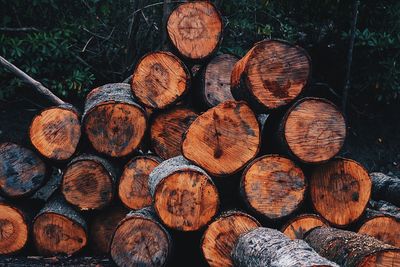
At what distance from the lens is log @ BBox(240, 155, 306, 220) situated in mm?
3703

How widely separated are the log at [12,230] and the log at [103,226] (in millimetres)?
530

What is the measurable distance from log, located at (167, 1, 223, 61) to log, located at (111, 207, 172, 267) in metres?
1.45

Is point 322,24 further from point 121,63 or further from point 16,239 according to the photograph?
point 16,239

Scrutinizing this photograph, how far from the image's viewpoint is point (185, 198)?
3775 millimetres

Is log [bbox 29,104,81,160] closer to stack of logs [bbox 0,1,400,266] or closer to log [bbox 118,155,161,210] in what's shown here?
stack of logs [bbox 0,1,400,266]

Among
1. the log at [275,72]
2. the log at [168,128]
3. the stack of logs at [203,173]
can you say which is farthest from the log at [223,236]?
the log at [168,128]

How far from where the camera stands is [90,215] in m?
4.64

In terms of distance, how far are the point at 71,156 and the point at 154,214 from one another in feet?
3.21

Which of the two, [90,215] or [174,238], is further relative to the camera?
[90,215]

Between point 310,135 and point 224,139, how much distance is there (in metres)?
0.57

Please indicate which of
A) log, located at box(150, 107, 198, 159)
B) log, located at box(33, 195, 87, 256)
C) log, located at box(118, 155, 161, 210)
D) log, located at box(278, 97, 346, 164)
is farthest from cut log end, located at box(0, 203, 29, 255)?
log, located at box(278, 97, 346, 164)

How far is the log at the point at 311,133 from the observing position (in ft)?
11.8

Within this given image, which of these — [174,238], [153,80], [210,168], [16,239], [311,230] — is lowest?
[16,239]

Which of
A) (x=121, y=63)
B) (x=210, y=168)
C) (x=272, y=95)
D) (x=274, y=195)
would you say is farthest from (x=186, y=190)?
(x=121, y=63)
